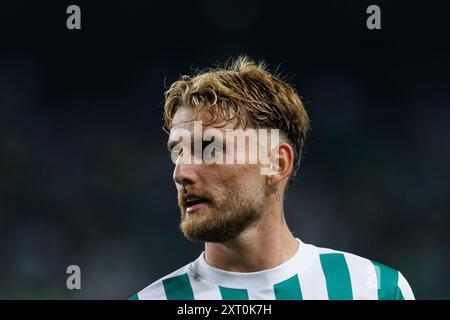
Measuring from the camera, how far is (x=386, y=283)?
2777 millimetres

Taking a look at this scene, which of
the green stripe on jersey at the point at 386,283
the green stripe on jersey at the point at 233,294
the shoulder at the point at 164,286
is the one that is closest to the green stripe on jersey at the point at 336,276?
the green stripe on jersey at the point at 386,283

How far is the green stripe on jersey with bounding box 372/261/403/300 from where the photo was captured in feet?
8.97

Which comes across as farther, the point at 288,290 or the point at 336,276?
the point at 336,276

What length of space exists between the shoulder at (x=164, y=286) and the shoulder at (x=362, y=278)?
2.20 feet

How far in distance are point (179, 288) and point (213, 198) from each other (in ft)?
1.83

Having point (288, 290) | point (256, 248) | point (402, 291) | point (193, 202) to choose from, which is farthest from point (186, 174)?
point (402, 291)

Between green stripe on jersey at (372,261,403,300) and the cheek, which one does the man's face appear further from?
green stripe on jersey at (372,261,403,300)

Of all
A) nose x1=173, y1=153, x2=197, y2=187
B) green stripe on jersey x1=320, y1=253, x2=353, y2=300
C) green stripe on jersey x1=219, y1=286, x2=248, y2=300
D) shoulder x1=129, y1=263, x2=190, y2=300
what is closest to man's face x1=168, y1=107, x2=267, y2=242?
nose x1=173, y1=153, x2=197, y2=187

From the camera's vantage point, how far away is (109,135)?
748 cm

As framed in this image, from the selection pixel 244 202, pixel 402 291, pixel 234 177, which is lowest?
pixel 402 291

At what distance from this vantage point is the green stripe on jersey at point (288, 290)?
267cm

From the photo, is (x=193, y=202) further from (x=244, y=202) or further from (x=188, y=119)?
(x=188, y=119)

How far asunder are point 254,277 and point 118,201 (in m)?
4.90

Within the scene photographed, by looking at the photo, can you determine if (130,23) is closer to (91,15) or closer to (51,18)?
(91,15)
